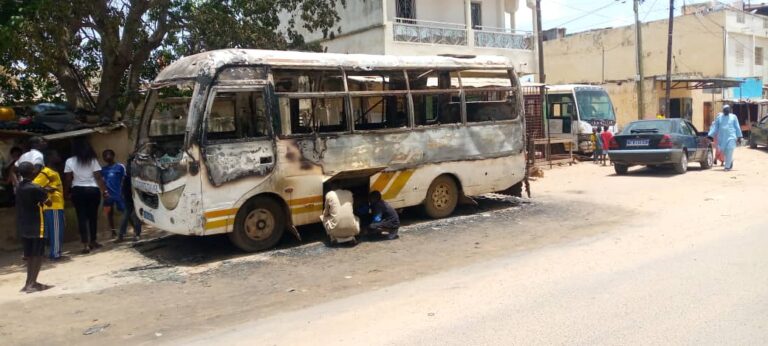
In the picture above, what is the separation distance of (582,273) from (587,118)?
→ 53.4 feet

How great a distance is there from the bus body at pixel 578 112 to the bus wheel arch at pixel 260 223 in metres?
15.0

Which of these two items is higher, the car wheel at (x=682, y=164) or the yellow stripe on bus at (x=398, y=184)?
the yellow stripe on bus at (x=398, y=184)

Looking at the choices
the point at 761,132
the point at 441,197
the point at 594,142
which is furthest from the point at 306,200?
the point at 761,132

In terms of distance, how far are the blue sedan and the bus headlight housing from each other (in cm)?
1177

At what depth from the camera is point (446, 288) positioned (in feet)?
20.1

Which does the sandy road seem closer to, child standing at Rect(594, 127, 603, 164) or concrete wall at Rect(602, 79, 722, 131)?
child standing at Rect(594, 127, 603, 164)

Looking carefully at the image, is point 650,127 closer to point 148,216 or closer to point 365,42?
point 365,42

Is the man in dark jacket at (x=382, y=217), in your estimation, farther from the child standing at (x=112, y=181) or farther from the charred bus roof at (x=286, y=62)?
the child standing at (x=112, y=181)

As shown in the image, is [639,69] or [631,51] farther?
[631,51]

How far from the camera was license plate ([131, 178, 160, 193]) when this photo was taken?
776 centimetres

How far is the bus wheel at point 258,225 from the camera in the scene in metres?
7.94

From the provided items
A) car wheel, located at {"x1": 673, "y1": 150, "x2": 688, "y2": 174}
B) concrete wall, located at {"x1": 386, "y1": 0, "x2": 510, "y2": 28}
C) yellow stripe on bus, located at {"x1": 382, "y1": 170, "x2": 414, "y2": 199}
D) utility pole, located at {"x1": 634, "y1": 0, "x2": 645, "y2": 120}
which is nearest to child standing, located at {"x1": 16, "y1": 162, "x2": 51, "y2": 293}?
yellow stripe on bus, located at {"x1": 382, "y1": 170, "x2": 414, "y2": 199}

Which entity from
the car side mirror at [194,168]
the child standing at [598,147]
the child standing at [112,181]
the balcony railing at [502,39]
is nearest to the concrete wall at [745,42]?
the balcony railing at [502,39]

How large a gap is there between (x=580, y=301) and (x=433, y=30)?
1835cm
